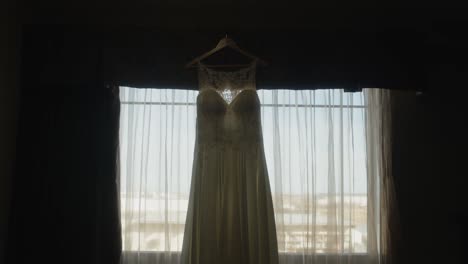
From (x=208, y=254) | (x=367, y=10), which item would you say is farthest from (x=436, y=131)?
(x=208, y=254)

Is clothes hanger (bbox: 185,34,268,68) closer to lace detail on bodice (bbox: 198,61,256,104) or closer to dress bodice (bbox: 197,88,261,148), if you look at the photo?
lace detail on bodice (bbox: 198,61,256,104)

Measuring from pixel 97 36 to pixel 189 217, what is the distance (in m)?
0.98

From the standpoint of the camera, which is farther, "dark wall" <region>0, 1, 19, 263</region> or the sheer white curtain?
the sheer white curtain

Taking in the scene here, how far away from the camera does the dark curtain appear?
160 centimetres

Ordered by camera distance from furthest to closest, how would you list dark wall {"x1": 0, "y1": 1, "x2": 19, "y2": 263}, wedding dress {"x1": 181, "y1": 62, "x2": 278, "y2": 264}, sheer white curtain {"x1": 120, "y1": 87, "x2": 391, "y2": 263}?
sheer white curtain {"x1": 120, "y1": 87, "x2": 391, "y2": 263} < dark wall {"x1": 0, "y1": 1, "x2": 19, "y2": 263} < wedding dress {"x1": 181, "y1": 62, "x2": 278, "y2": 264}

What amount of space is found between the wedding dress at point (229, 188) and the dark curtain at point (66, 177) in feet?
1.43

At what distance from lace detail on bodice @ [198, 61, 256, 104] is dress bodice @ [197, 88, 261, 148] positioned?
0.04 meters

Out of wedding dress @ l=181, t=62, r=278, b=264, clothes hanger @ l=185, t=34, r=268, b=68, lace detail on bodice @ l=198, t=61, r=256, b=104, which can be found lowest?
wedding dress @ l=181, t=62, r=278, b=264

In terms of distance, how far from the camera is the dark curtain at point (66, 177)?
1.60m

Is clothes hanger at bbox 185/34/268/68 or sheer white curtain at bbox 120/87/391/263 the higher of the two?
clothes hanger at bbox 185/34/268/68

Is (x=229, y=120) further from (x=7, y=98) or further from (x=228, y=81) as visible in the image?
(x=7, y=98)

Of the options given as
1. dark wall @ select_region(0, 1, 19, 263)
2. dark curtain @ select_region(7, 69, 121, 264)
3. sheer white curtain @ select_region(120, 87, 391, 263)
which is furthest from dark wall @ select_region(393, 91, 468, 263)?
dark wall @ select_region(0, 1, 19, 263)

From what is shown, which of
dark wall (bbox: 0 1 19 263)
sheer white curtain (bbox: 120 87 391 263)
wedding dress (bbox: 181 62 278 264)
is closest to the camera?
wedding dress (bbox: 181 62 278 264)

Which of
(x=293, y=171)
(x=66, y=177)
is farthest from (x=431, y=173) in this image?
(x=66, y=177)
